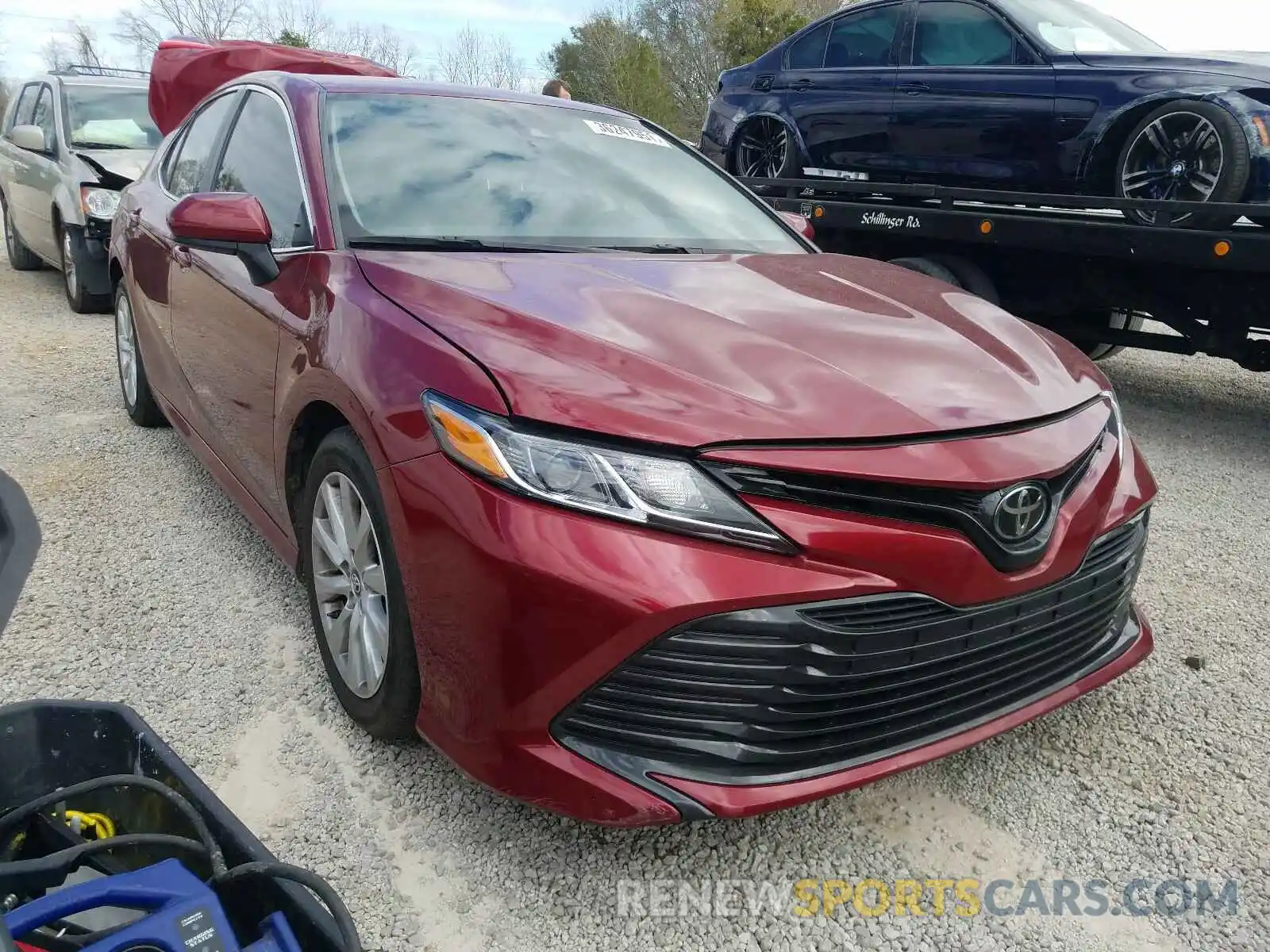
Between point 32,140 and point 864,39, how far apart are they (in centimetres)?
581

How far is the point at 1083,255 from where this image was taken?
5039mm

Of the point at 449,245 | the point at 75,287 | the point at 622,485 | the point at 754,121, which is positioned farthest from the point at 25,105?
the point at 622,485

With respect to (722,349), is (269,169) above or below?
above

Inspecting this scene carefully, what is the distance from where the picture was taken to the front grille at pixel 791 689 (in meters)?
1.65

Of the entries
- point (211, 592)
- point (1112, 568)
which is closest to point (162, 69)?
point (211, 592)

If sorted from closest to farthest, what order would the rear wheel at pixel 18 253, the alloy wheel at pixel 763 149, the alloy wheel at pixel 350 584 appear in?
1. the alloy wheel at pixel 350 584
2. the alloy wheel at pixel 763 149
3. the rear wheel at pixel 18 253

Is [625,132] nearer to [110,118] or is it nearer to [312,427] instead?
[312,427]

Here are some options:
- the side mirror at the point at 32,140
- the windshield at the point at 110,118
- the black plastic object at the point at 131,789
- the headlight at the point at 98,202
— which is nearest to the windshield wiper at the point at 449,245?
the black plastic object at the point at 131,789

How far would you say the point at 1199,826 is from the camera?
2.11 meters

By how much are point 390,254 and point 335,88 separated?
0.86 m

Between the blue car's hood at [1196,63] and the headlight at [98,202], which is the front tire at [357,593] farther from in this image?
the headlight at [98,202]

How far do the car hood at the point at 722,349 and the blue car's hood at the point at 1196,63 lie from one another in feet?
10.0

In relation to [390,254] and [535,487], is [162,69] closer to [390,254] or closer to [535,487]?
[390,254]

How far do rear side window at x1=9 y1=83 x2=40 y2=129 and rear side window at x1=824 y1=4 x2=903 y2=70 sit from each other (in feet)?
21.1
